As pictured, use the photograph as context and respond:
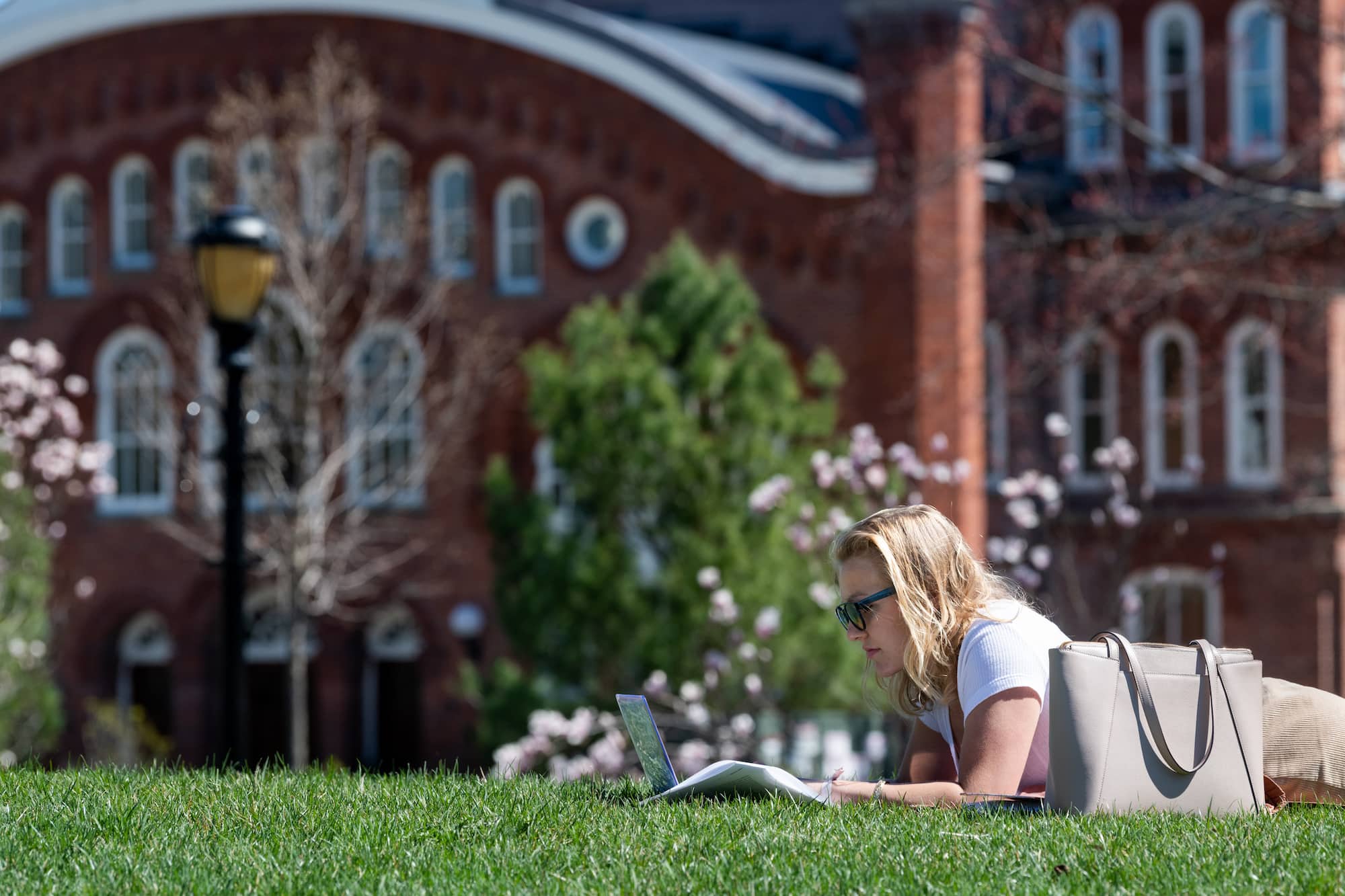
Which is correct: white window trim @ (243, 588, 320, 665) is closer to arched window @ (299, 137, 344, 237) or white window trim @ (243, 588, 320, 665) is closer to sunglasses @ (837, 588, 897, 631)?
arched window @ (299, 137, 344, 237)

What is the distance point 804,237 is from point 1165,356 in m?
4.81

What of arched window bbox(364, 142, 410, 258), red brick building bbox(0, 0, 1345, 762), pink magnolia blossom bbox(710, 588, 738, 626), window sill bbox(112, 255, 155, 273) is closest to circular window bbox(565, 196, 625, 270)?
red brick building bbox(0, 0, 1345, 762)

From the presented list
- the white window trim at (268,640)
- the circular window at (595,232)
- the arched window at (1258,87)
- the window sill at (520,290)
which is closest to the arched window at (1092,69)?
the arched window at (1258,87)

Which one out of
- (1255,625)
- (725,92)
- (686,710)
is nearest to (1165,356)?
(1255,625)

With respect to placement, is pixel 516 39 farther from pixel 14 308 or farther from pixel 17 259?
pixel 14 308

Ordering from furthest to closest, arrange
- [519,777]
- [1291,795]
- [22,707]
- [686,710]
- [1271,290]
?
[22,707]
[686,710]
[1271,290]
[519,777]
[1291,795]

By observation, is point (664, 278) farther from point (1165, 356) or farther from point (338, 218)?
point (1165, 356)

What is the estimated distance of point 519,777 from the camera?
20.1 feet

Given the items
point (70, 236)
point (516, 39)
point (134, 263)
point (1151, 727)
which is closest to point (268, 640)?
point (134, 263)

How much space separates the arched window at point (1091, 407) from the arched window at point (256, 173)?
9597 mm

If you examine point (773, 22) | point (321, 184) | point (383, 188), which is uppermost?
point (773, 22)

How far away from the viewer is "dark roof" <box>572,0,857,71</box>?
2653cm

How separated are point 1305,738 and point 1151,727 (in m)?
0.71

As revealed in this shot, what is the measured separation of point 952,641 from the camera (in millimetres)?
4910
